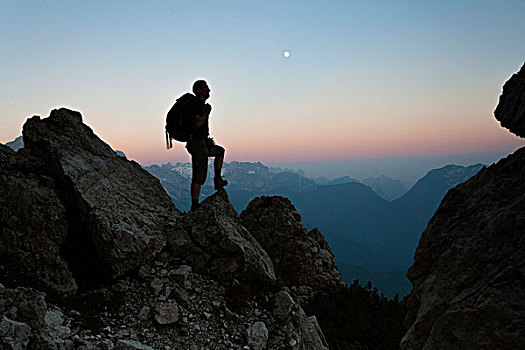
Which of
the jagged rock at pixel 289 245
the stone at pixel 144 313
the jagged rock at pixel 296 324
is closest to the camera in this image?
the stone at pixel 144 313

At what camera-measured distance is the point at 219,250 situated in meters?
8.09

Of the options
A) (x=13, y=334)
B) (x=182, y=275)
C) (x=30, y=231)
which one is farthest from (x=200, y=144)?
(x=13, y=334)

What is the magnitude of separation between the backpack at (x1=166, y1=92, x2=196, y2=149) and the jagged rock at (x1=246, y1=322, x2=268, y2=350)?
5673 mm

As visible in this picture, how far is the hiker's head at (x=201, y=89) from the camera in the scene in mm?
8898

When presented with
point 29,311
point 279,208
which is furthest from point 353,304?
point 29,311

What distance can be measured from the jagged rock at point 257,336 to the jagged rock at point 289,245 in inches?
219

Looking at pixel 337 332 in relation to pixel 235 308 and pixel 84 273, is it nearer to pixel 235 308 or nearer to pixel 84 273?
pixel 235 308

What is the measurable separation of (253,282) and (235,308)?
1021 mm

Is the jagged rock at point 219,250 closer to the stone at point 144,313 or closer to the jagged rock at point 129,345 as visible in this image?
the stone at point 144,313

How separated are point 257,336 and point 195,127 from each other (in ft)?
19.6

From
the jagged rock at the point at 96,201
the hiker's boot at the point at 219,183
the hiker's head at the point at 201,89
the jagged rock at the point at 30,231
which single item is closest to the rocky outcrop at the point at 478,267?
the jagged rock at the point at 96,201

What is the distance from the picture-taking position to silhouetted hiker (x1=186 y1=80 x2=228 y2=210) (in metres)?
8.72

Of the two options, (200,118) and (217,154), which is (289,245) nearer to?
(217,154)

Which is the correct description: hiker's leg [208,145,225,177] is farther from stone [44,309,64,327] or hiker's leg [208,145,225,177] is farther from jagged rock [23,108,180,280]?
stone [44,309,64,327]
